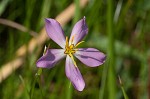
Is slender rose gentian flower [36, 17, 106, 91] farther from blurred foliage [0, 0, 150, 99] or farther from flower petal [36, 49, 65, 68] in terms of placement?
blurred foliage [0, 0, 150, 99]

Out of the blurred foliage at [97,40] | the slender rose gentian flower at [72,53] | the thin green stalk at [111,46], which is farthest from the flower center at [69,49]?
the blurred foliage at [97,40]

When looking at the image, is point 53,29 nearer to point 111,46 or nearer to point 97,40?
point 111,46

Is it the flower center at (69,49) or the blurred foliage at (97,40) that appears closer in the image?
the flower center at (69,49)

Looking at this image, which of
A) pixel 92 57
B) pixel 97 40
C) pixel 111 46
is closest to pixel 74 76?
pixel 92 57

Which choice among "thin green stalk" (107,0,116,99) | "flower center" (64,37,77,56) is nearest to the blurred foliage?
"thin green stalk" (107,0,116,99)

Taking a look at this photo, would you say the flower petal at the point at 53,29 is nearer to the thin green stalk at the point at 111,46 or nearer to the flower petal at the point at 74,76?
the flower petal at the point at 74,76

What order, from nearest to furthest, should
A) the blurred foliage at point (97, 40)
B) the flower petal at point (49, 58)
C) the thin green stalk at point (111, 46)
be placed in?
the flower petal at point (49, 58), the thin green stalk at point (111, 46), the blurred foliage at point (97, 40)

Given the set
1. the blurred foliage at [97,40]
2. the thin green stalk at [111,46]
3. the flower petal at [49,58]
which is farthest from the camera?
the blurred foliage at [97,40]
